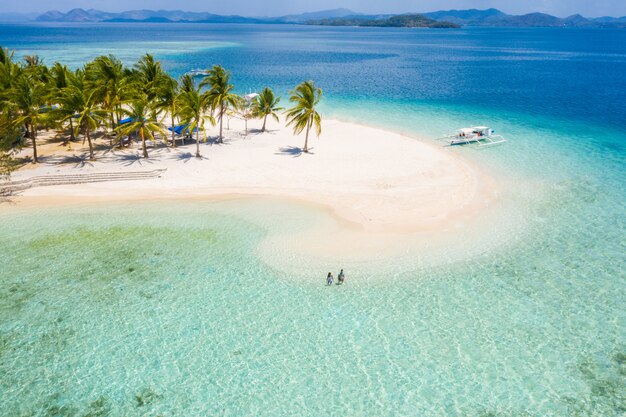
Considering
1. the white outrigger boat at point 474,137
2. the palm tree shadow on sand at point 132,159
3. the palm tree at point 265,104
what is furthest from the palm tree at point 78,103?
the white outrigger boat at point 474,137

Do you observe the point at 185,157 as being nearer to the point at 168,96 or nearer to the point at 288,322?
the point at 168,96

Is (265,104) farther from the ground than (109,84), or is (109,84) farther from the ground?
(109,84)

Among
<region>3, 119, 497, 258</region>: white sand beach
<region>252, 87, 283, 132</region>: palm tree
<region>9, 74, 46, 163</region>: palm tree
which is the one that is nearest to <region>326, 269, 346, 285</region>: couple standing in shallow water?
<region>3, 119, 497, 258</region>: white sand beach

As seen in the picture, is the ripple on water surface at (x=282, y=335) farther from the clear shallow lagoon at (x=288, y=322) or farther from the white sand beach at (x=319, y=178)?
the white sand beach at (x=319, y=178)

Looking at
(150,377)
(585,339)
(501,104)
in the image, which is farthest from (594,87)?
(150,377)

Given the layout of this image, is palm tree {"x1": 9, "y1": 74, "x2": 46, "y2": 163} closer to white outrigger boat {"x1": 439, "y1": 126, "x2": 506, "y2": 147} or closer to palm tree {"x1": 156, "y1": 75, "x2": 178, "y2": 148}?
palm tree {"x1": 156, "y1": 75, "x2": 178, "y2": 148}

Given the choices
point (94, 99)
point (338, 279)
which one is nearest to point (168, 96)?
point (94, 99)
